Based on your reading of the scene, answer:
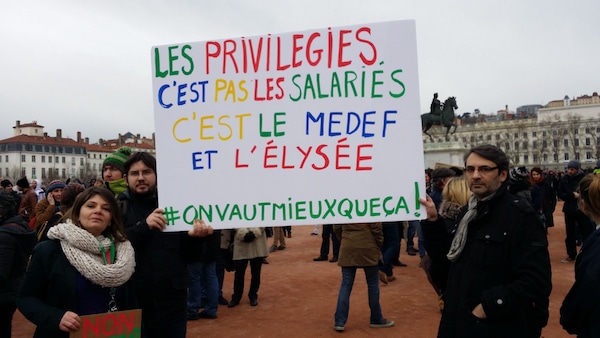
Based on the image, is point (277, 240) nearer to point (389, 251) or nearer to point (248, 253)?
point (389, 251)

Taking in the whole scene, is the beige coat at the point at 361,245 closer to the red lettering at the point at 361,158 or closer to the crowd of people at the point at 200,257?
the crowd of people at the point at 200,257

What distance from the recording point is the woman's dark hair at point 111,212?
2684mm

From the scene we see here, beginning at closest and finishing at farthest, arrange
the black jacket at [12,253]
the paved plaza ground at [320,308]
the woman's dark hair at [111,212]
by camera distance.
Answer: the woman's dark hair at [111,212]
the black jacket at [12,253]
the paved plaza ground at [320,308]

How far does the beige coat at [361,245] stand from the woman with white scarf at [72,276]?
3516 mm

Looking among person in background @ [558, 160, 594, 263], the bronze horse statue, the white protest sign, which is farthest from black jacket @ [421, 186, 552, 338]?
the bronze horse statue

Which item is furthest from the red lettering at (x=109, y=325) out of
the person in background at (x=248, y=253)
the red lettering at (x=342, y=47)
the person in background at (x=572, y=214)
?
the person in background at (x=572, y=214)

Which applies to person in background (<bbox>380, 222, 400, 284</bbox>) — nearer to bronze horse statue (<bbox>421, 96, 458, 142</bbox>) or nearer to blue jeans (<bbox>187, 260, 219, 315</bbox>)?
blue jeans (<bbox>187, 260, 219, 315</bbox>)

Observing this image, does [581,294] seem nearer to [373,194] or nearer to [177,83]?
[373,194]

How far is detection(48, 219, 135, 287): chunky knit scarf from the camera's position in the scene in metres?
2.48

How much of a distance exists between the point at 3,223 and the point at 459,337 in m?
3.84

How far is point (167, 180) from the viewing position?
302 centimetres

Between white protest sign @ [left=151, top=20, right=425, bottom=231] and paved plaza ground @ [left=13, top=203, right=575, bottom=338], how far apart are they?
3.27 m

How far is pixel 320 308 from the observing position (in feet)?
22.5

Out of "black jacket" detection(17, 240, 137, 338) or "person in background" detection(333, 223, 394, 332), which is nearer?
"black jacket" detection(17, 240, 137, 338)
